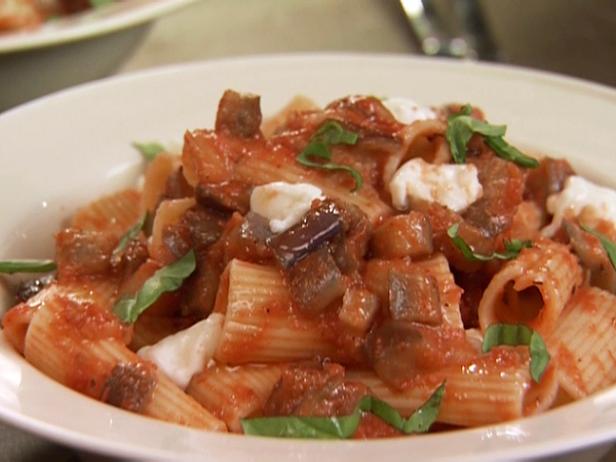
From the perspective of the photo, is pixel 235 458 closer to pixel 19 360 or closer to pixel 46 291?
pixel 19 360

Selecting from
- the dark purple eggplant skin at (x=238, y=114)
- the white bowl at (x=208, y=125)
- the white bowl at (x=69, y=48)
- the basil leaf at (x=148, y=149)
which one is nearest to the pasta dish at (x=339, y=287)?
the dark purple eggplant skin at (x=238, y=114)

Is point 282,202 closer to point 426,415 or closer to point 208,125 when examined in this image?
point 426,415

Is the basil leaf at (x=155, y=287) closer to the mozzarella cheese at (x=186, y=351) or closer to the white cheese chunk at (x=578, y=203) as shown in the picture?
the mozzarella cheese at (x=186, y=351)

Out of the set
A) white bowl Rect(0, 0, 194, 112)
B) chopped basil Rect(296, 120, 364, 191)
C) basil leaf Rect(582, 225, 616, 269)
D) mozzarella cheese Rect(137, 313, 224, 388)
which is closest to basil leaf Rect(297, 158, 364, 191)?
chopped basil Rect(296, 120, 364, 191)

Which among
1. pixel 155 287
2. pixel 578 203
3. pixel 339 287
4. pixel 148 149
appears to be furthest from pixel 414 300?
pixel 148 149

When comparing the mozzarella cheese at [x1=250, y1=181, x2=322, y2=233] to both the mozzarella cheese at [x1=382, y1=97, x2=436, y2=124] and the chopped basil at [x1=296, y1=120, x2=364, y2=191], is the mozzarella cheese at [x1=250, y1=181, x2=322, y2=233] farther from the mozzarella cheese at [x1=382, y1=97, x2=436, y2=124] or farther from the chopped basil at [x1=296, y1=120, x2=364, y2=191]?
the mozzarella cheese at [x1=382, y1=97, x2=436, y2=124]

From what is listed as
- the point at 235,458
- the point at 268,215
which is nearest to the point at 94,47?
the point at 268,215
